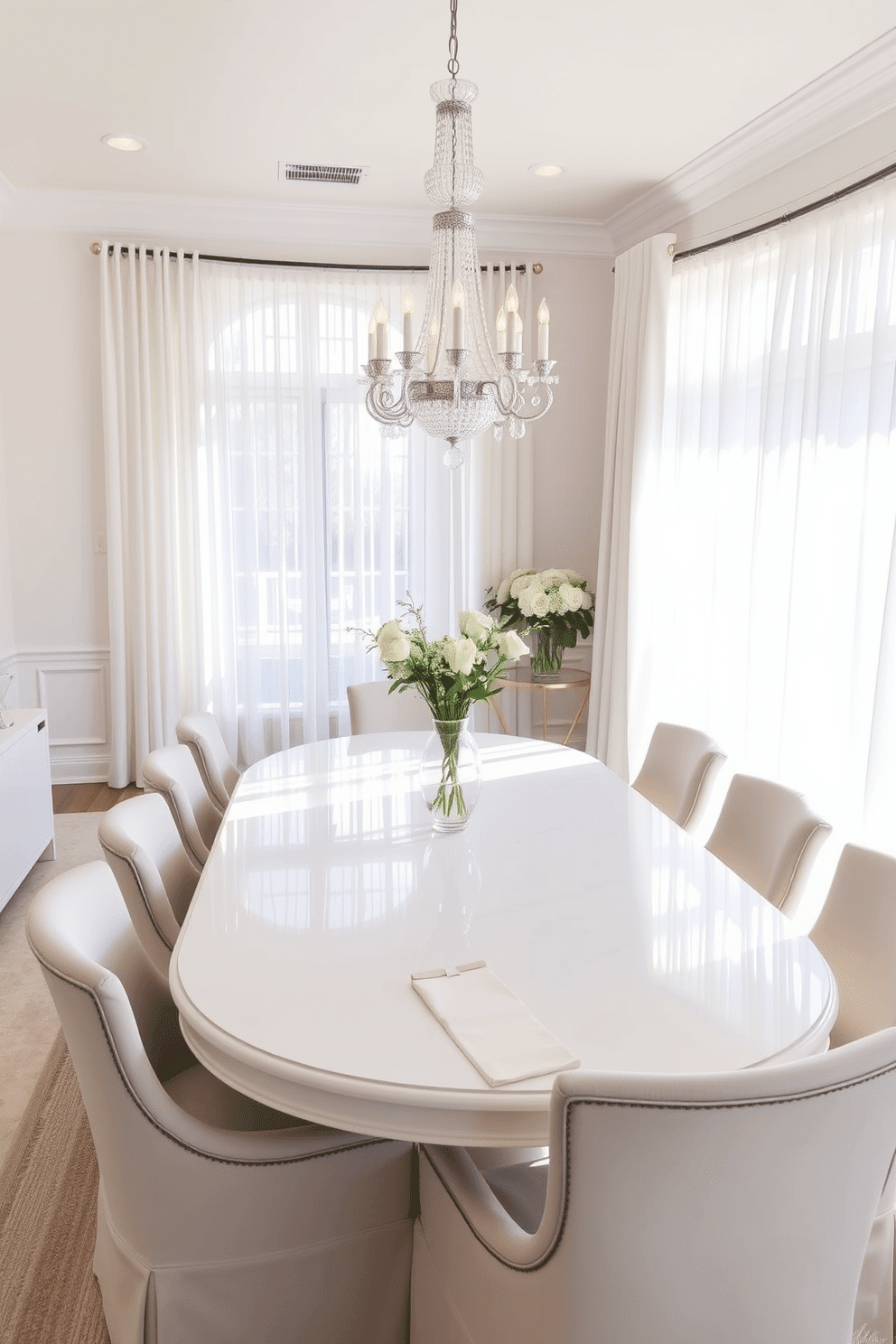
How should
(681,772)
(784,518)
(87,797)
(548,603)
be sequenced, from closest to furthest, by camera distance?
1. (681,772)
2. (784,518)
3. (548,603)
4. (87,797)

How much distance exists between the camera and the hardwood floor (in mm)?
4695

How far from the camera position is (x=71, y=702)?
4.97 metres

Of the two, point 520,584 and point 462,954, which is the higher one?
point 520,584

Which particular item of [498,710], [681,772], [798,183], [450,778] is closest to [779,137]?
[798,183]

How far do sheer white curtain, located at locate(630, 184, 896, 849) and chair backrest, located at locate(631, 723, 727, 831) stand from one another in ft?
2.32

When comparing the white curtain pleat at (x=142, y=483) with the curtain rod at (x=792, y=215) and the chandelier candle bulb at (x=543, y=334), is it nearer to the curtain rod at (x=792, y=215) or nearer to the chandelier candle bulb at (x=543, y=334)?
the curtain rod at (x=792, y=215)

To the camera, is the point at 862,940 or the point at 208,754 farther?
the point at 208,754

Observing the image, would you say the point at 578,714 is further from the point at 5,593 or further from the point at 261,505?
the point at 5,593

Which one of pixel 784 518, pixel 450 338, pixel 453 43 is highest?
pixel 453 43

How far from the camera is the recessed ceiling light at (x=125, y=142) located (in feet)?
12.3

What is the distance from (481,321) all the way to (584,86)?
47.0 inches

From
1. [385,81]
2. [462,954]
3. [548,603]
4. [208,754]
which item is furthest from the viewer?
[548,603]

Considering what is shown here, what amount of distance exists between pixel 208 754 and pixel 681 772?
146 cm

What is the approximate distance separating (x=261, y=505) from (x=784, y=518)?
2.58m
